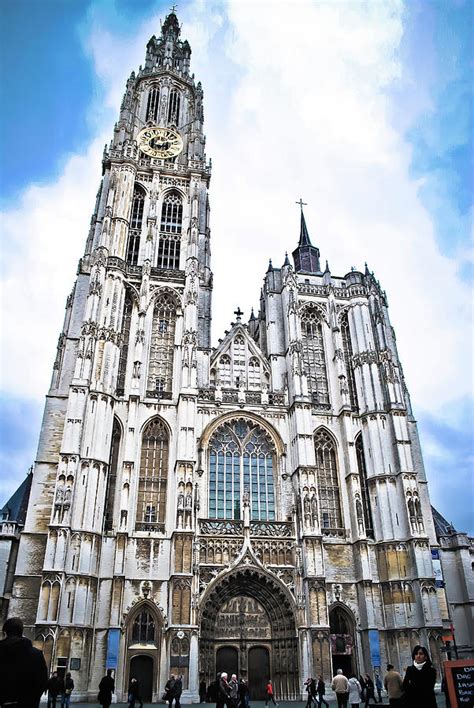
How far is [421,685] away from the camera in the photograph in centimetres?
721

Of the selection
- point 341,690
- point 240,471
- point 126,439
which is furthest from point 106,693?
point 240,471

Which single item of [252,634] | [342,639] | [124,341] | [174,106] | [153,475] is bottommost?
[342,639]

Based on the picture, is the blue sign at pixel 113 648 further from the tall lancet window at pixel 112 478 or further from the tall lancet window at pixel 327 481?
the tall lancet window at pixel 327 481

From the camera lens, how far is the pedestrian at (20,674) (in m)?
4.17

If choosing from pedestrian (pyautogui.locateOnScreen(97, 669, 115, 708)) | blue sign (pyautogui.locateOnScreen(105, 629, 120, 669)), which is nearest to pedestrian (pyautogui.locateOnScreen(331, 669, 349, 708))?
pedestrian (pyautogui.locateOnScreen(97, 669, 115, 708))

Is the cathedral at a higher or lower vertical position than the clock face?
lower

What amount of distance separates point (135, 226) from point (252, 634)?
2621cm

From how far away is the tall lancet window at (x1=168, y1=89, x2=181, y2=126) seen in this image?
4594 cm

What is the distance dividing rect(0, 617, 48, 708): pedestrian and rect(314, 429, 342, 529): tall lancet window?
91.6ft

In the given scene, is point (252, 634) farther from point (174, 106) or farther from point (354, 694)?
point (174, 106)

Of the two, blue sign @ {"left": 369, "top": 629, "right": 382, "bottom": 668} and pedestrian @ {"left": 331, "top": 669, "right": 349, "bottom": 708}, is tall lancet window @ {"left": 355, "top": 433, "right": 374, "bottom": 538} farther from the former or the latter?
pedestrian @ {"left": 331, "top": 669, "right": 349, "bottom": 708}

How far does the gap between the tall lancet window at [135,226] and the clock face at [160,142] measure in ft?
15.2

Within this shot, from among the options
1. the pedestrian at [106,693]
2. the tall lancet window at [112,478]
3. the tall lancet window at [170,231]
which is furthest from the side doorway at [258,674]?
the tall lancet window at [170,231]

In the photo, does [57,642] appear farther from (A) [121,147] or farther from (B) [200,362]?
(A) [121,147]
